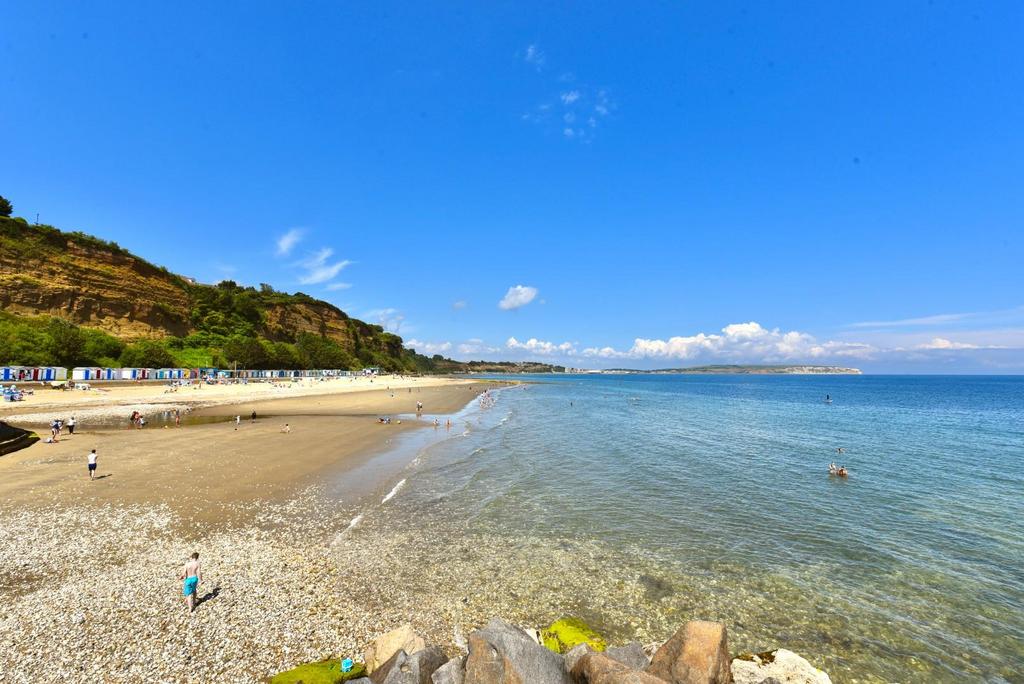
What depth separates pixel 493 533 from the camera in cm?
1472

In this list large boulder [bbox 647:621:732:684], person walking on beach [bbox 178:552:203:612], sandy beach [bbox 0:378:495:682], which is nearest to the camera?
large boulder [bbox 647:621:732:684]

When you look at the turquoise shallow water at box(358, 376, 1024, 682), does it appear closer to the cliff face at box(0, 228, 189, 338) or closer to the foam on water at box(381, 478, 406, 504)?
the foam on water at box(381, 478, 406, 504)

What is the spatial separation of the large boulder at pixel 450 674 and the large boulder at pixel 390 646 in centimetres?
89

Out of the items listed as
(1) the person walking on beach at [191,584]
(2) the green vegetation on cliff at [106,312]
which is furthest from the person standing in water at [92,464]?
(2) the green vegetation on cliff at [106,312]

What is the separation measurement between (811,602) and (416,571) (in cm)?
1012

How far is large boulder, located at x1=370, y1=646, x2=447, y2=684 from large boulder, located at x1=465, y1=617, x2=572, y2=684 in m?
0.78

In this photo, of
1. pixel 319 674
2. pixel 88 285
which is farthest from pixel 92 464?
pixel 88 285

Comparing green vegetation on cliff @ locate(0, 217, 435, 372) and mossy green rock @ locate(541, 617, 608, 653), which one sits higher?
green vegetation on cliff @ locate(0, 217, 435, 372)

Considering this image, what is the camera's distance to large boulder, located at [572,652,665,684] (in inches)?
208

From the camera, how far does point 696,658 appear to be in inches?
245

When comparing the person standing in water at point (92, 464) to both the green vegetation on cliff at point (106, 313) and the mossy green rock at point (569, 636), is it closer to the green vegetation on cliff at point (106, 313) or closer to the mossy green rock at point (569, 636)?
the mossy green rock at point (569, 636)

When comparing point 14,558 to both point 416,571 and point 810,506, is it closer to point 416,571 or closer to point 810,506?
point 416,571

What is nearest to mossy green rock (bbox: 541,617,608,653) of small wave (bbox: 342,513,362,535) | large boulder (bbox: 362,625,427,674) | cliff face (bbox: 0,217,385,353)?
large boulder (bbox: 362,625,427,674)

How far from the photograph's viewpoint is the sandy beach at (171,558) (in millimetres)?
8094
